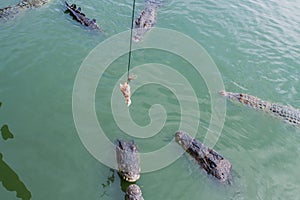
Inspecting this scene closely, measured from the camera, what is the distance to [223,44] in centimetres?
947

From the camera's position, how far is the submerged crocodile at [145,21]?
30.5 ft

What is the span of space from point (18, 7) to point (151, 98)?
563 cm

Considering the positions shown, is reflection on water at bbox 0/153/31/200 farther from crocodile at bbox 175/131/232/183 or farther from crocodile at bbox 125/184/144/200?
crocodile at bbox 175/131/232/183

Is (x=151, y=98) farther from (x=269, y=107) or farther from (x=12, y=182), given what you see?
(x=12, y=182)

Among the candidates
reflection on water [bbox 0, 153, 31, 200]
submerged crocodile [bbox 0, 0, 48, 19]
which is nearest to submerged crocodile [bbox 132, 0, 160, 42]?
submerged crocodile [bbox 0, 0, 48, 19]

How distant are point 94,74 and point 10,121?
2318 mm

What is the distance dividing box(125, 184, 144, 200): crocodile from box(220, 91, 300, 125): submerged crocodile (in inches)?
141

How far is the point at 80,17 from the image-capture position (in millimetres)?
9539

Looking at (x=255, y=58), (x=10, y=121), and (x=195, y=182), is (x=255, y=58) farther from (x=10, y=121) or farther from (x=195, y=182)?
(x=10, y=121)

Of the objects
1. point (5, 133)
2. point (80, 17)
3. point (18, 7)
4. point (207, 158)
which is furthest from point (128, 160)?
point (18, 7)

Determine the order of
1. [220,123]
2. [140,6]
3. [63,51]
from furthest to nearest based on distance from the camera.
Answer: [140,6] → [63,51] → [220,123]

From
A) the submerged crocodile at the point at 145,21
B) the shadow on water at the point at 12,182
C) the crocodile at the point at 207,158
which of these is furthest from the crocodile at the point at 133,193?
the submerged crocodile at the point at 145,21

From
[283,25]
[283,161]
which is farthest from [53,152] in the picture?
[283,25]

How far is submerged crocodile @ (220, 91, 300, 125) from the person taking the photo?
738 centimetres
